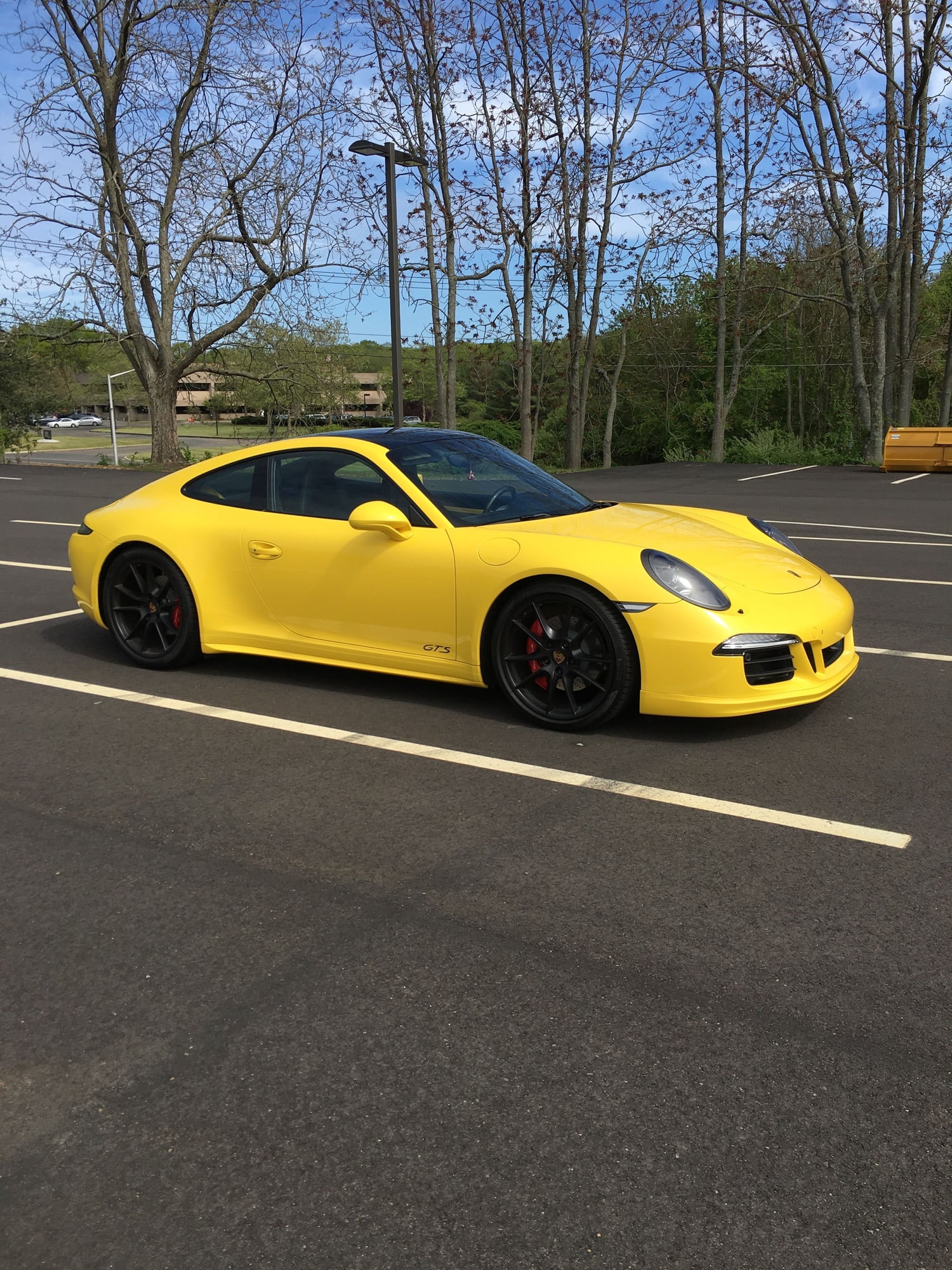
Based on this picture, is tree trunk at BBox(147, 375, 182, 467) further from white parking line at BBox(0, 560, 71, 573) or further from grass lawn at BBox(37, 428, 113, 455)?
grass lawn at BBox(37, 428, 113, 455)

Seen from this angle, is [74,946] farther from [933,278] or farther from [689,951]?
[933,278]

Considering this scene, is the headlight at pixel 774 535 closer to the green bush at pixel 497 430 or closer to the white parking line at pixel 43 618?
the white parking line at pixel 43 618

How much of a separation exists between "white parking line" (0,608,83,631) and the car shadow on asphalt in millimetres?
408

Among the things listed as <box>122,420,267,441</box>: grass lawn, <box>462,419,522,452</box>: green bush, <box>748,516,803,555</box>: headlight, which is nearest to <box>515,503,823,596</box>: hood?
<box>748,516,803,555</box>: headlight

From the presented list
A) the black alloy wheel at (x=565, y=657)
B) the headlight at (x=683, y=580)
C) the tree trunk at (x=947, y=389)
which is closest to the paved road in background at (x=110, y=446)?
the tree trunk at (x=947, y=389)

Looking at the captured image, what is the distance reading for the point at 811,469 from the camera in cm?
2672

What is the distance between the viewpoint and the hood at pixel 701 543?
16.4 feet

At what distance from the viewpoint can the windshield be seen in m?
5.50

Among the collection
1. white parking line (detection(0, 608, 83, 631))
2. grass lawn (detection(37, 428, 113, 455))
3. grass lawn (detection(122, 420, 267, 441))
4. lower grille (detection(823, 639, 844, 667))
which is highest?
grass lawn (detection(122, 420, 267, 441))

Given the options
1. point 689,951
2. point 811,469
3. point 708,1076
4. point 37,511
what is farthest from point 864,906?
point 811,469

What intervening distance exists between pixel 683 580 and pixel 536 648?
29.4 inches

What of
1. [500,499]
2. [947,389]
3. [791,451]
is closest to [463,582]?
[500,499]

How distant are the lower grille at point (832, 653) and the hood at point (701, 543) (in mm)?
304

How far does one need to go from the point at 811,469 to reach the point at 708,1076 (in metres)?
26.0
